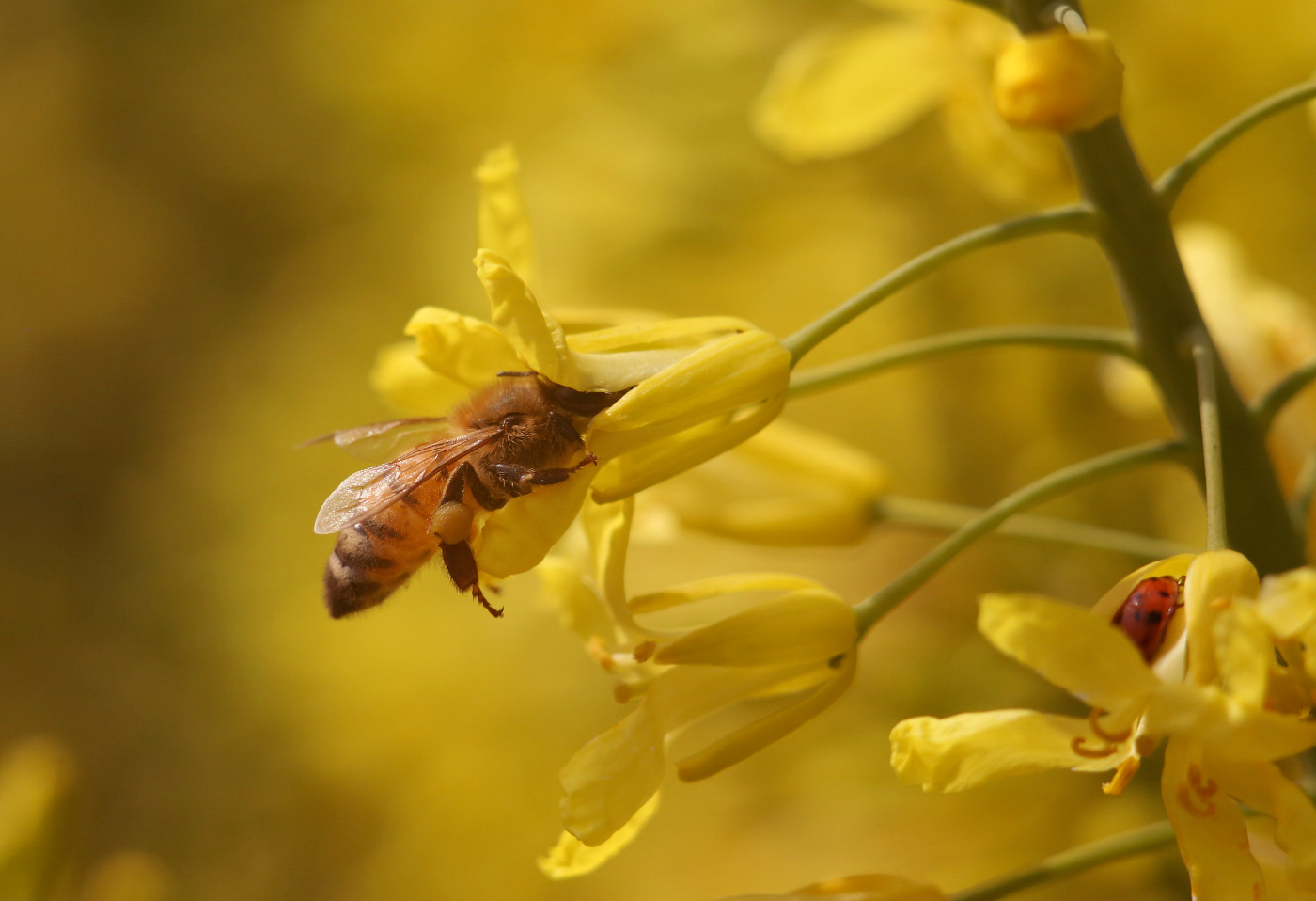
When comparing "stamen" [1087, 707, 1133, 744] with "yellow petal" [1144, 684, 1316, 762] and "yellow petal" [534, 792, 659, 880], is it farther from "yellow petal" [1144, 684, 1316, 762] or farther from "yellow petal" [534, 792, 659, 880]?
"yellow petal" [534, 792, 659, 880]

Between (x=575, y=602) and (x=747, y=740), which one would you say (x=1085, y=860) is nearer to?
(x=747, y=740)

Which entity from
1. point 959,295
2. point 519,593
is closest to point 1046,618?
point 959,295

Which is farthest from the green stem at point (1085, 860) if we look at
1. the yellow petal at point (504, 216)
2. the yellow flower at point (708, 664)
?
the yellow petal at point (504, 216)

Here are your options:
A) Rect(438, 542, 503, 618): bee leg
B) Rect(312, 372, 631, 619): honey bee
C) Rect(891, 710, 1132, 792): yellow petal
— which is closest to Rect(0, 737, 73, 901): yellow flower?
Rect(312, 372, 631, 619): honey bee

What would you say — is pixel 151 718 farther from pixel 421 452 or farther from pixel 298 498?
pixel 421 452

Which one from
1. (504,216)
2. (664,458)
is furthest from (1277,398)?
(504,216)

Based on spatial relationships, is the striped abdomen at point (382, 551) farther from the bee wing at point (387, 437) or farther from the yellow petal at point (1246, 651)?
the yellow petal at point (1246, 651)
